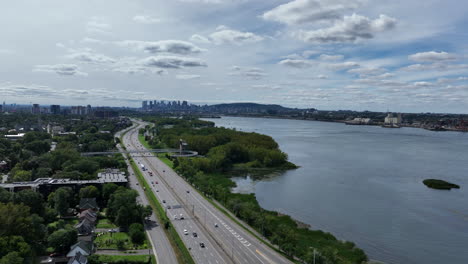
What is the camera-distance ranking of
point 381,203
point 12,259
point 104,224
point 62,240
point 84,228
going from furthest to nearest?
point 381,203 → point 104,224 → point 84,228 → point 62,240 → point 12,259

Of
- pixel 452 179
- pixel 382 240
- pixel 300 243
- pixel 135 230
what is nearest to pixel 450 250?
pixel 382 240

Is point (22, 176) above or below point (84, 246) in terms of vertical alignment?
above

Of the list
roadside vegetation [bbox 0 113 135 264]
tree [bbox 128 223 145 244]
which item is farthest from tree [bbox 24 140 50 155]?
tree [bbox 128 223 145 244]

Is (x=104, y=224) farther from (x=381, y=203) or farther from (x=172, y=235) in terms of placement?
(x=381, y=203)

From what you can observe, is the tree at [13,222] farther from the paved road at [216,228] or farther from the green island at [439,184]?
the green island at [439,184]

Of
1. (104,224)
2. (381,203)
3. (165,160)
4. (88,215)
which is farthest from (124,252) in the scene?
(165,160)

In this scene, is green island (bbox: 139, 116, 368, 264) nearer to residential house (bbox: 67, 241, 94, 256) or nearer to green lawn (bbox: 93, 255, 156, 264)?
green lawn (bbox: 93, 255, 156, 264)
